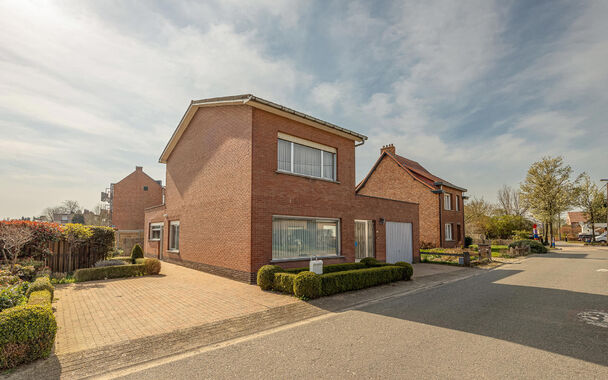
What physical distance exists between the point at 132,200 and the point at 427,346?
37.6 m

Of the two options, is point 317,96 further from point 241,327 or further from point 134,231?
point 134,231

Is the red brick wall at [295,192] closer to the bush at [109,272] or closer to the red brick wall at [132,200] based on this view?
the bush at [109,272]

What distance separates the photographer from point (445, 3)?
8.84 m

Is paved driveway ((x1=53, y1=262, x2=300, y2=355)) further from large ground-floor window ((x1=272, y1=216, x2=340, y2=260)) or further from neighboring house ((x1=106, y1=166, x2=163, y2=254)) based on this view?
neighboring house ((x1=106, y1=166, x2=163, y2=254))

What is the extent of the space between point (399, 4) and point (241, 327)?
9839mm

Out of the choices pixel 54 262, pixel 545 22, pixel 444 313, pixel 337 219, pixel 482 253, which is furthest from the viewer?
pixel 482 253

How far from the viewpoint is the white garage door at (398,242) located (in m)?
17.1

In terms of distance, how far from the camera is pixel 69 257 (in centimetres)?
1241

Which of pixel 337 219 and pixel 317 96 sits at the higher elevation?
pixel 317 96

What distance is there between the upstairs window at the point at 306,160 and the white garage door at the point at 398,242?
5.77 m

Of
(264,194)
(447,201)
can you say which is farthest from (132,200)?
(447,201)

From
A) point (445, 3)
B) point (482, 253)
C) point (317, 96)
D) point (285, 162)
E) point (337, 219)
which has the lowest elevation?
point (482, 253)

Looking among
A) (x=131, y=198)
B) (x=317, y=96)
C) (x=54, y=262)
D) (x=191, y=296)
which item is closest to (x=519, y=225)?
→ (x=317, y=96)

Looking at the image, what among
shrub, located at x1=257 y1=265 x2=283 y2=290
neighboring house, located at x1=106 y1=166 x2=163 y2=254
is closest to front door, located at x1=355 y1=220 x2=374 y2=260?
shrub, located at x1=257 y1=265 x2=283 y2=290
